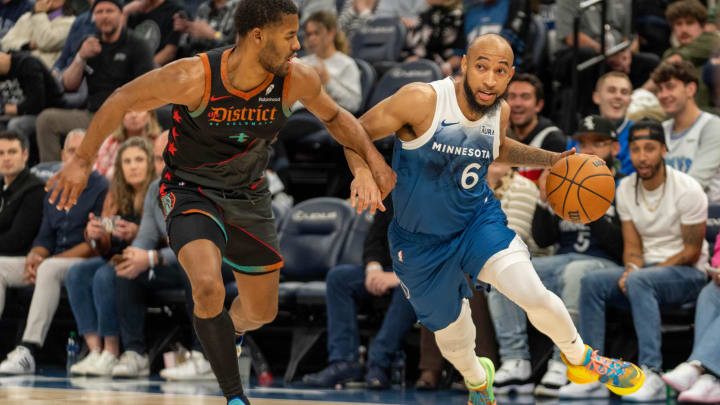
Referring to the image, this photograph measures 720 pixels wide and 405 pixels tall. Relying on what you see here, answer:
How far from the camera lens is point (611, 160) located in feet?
21.1

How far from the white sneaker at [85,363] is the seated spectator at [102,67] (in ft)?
9.38

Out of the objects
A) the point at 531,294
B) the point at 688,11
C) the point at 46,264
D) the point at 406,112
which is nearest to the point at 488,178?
the point at 406,112

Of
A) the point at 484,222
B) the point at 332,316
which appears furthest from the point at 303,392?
the point at 484,222

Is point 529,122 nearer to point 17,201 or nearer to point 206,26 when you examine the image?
point 17,201

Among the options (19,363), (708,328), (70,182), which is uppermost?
(70,182)

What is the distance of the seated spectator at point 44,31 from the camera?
10.8 metres

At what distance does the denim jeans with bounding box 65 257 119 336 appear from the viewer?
724 cm

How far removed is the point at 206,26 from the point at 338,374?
5.05 meters

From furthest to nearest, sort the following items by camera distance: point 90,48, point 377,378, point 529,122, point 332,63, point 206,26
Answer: point 206,26 < point 90,48 < point 332,63 < point 529,122 < point 377,378

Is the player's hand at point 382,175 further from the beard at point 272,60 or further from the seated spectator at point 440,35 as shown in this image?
the seated spectator at point 440,35

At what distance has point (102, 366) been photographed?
23.5 ft

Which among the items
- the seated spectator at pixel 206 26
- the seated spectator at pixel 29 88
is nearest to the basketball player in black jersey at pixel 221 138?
the seated spectator at pixel 29 88

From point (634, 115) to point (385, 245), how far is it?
2283mm

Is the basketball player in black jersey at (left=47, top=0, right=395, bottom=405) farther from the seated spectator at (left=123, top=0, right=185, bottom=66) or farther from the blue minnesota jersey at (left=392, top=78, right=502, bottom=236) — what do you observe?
the seated spectator at (left=123, top=0, right=185, bottom=66)
